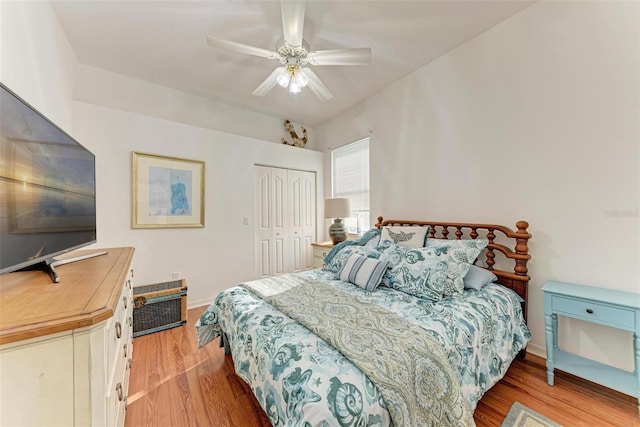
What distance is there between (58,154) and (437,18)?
9.13ft

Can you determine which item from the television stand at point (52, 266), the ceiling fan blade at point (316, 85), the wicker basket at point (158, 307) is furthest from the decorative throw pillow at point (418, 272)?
the wicker basket at point (158, 307)

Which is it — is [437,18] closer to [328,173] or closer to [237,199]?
[328,173]

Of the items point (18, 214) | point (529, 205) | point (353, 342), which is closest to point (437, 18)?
point (529, 205)

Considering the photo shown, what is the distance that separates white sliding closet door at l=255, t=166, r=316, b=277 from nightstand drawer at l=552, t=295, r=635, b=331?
321 cm

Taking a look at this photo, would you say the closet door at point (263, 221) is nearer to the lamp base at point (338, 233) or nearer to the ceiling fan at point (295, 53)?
the lamp base at point (338, 233)

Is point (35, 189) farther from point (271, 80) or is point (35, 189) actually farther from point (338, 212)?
point (338, 212)

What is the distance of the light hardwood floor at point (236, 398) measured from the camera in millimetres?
1446

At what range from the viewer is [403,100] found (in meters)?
2.97

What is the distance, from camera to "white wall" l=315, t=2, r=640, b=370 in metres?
1.65

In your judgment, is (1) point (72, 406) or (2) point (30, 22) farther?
(2) point (30, 22)

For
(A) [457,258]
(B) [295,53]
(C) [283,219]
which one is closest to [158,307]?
(C) [283,219]

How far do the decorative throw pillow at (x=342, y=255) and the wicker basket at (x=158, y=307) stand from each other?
5.26 feet

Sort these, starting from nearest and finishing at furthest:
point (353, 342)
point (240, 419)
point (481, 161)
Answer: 1. point (353, 342)
2. point (240, 419)
3. point (481, 161)

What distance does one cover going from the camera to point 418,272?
1.87 meters
